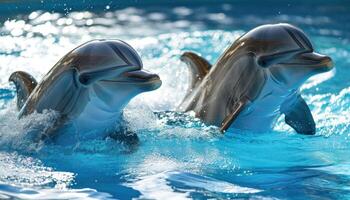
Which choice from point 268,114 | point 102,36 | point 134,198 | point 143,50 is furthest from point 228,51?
point 102,36

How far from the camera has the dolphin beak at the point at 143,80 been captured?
4.66 metres

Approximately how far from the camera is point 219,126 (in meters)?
5.60

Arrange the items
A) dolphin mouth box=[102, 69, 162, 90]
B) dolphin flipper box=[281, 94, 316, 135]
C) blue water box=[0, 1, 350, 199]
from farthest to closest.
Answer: dolphin flipper box=[281, 94, 316, 135] → dolphin mouth box=[102, 69, 162, 90] → blue water box=[0, 1, 350, 199]

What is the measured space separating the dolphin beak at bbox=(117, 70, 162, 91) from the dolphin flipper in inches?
49.5

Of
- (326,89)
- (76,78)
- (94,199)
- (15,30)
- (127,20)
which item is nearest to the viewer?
(94,199)

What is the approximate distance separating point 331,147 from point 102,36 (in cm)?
543

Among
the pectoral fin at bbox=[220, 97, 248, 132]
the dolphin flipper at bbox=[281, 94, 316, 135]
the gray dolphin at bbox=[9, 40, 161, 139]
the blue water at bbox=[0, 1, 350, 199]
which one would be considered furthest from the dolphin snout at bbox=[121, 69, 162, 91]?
the dolphin flipper at bbox=[281, 94, 316, 135]

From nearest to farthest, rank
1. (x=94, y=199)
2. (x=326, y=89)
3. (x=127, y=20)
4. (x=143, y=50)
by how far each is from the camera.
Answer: (x=94, y=199), (x=326, y=89), (x=143, y=50), (x=127, y=20)

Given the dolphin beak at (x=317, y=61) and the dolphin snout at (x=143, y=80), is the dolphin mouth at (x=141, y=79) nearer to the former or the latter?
the dolphin snout at (x=143, y=80)

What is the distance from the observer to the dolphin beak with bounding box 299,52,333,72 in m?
5.11

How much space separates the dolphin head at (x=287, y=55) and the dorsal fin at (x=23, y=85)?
137cm

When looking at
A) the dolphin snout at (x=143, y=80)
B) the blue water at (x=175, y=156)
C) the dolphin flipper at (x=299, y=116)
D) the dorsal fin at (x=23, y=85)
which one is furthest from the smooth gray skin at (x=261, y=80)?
the dorsal fin at (x=23, y=85)

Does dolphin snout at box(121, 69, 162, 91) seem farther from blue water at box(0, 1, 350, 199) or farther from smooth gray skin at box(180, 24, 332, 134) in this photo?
smooth gray skin at box(180, 24, 332, 134)

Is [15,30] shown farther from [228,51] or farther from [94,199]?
[94,199]
